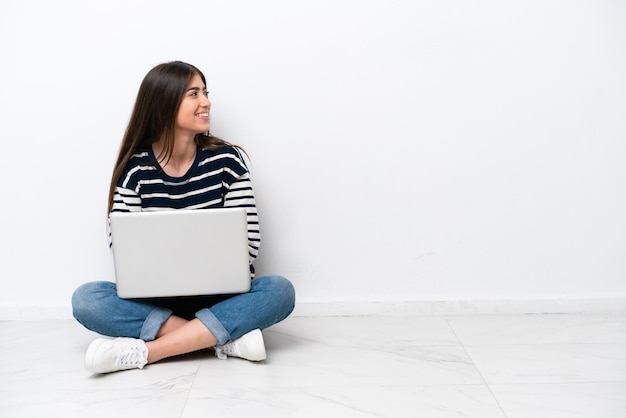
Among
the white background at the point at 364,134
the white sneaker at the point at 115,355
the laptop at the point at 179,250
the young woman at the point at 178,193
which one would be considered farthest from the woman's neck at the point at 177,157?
the white sneaker at the point at 115,355

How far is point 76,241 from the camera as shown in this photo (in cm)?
213

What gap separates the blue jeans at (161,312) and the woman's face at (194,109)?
0.44 m

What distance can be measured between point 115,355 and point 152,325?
0.44 ft

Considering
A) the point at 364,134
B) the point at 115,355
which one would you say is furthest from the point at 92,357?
the point at 364,134

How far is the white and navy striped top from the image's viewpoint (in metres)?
1.91

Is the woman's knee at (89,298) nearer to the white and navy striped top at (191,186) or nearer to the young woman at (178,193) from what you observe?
the young woman at (178,193)

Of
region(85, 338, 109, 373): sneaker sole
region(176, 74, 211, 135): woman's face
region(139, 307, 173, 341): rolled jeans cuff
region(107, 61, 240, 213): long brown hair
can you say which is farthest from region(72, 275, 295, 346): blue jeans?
region(176, 74, 211, 135): woman's face

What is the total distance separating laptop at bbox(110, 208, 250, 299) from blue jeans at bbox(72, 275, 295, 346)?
0.09 m

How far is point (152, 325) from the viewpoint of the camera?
5.81ft

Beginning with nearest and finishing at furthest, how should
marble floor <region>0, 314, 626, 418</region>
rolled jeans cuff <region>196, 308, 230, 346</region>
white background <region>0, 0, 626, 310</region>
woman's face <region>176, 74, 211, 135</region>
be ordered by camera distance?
marble floor <region>0, 314, 626, 418</region>, rolled jeans cuff <region>196, 308, 230, 346</region>, woman's face <region>176, 74, 211, 135</region>, white background <region>0, 0, 626, 310</region>

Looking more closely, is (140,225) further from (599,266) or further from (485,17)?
(599,266)

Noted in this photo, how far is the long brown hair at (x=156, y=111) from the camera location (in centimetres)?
190

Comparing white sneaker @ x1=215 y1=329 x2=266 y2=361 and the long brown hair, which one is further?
the long brown hair

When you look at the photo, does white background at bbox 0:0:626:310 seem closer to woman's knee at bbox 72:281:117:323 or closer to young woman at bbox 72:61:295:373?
young woman at bbox 72:61:295:373
